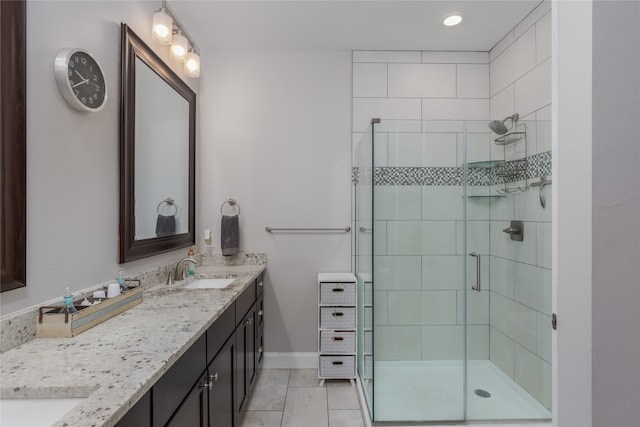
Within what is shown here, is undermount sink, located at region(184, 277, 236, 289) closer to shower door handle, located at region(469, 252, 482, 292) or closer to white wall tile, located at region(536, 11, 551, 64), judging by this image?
shower door handle, located at region(469, 252, 482, 292)

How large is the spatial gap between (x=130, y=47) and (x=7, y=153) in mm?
936

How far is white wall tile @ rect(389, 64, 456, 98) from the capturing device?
8.52ft

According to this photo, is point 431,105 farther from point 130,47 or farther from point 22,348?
point 22,348

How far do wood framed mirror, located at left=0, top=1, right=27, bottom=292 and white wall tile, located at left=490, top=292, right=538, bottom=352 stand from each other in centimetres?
257

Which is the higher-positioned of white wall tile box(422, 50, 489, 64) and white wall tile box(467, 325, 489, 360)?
white wall tile box(422, 50, 489, 64)

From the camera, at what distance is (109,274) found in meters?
1.44

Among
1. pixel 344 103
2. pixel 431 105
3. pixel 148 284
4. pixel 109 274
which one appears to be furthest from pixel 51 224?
pixel 431 105

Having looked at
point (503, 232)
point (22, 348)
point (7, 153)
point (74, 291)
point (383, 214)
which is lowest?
point (22, 348)

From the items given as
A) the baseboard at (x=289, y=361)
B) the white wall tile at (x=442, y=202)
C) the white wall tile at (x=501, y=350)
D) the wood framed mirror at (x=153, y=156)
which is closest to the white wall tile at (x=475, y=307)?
the white wall tile at (x=501, y=350)

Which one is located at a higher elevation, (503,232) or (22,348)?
(503,232)

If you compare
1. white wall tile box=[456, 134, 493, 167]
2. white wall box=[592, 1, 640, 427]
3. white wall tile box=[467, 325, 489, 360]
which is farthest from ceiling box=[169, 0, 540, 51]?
white wall tile box=[467, 325, 489, 360]

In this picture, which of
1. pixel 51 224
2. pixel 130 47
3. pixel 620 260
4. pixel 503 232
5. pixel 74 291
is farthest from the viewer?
pixel 503 232

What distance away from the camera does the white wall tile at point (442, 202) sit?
2037 millimetres

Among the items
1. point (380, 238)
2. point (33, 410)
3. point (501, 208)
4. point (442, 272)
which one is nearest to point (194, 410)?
point (33, 410)
